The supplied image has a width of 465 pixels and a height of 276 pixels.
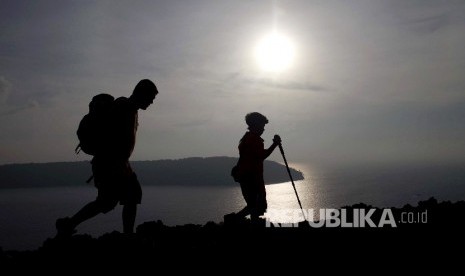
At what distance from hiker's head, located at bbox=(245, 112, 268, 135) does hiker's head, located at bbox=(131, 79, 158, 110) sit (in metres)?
2.83

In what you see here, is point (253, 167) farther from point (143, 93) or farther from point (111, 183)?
point (111, 183)

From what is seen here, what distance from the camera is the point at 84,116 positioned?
16.5ft

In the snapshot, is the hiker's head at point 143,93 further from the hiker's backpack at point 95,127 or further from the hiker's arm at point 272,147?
the hiker's arm at point 272,147

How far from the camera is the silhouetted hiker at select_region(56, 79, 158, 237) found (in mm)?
4949

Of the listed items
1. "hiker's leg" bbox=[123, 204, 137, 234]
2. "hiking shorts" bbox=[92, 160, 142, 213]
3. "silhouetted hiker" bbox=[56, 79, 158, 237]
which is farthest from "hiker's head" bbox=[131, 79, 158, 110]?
"hiker's leg" bbox=[123, 204, 137, 234]

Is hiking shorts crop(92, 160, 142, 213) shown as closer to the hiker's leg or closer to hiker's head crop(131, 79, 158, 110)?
the hiker's leg

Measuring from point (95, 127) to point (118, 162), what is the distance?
63 centimetres

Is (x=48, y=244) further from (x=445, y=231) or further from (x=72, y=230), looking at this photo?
(x=445, y=231)

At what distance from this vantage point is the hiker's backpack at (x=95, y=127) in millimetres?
4965

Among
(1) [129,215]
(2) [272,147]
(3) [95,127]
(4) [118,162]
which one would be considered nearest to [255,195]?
(2) [272,147]

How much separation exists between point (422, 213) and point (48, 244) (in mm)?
7064

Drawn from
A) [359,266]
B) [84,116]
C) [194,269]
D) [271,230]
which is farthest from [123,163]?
[359,266]

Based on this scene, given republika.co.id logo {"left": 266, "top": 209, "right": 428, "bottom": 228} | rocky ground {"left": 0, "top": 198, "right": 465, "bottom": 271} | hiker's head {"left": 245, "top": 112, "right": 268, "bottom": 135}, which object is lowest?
rocky ground {"left": 0, "top": 198, "right": 465, "bottom": 271}

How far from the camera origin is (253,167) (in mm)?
7477
